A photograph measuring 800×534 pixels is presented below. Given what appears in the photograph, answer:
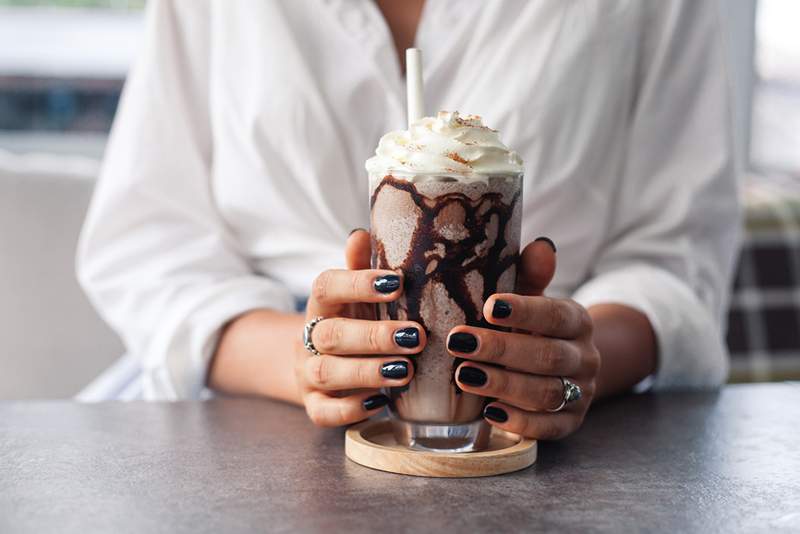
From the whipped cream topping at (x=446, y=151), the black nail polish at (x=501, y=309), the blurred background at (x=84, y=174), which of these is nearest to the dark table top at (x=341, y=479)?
the black nail polish at (x=501, y=309)

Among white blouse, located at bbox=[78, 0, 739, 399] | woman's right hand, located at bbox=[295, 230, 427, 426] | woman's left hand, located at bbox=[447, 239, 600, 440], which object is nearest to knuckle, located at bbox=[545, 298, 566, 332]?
woman's left hand, located at bbox=[447, 239, 600, 440]

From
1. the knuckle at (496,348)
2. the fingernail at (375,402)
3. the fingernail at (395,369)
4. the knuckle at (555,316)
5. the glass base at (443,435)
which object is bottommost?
the glass base at (443,435)

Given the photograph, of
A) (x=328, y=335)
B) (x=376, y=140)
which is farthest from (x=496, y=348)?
(x=376, y=140)

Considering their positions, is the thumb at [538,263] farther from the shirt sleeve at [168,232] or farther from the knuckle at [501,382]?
the shirt sleeve at [168,232]

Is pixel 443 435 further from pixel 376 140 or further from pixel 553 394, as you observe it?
pixel 376 140

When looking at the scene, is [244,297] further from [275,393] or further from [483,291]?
[483,291]

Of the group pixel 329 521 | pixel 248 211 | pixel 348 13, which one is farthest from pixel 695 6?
pixel 329 521

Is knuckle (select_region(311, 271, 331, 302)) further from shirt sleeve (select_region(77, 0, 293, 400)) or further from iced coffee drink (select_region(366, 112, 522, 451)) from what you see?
shirt sleeve (select_region(77, 0, 293, 400))
